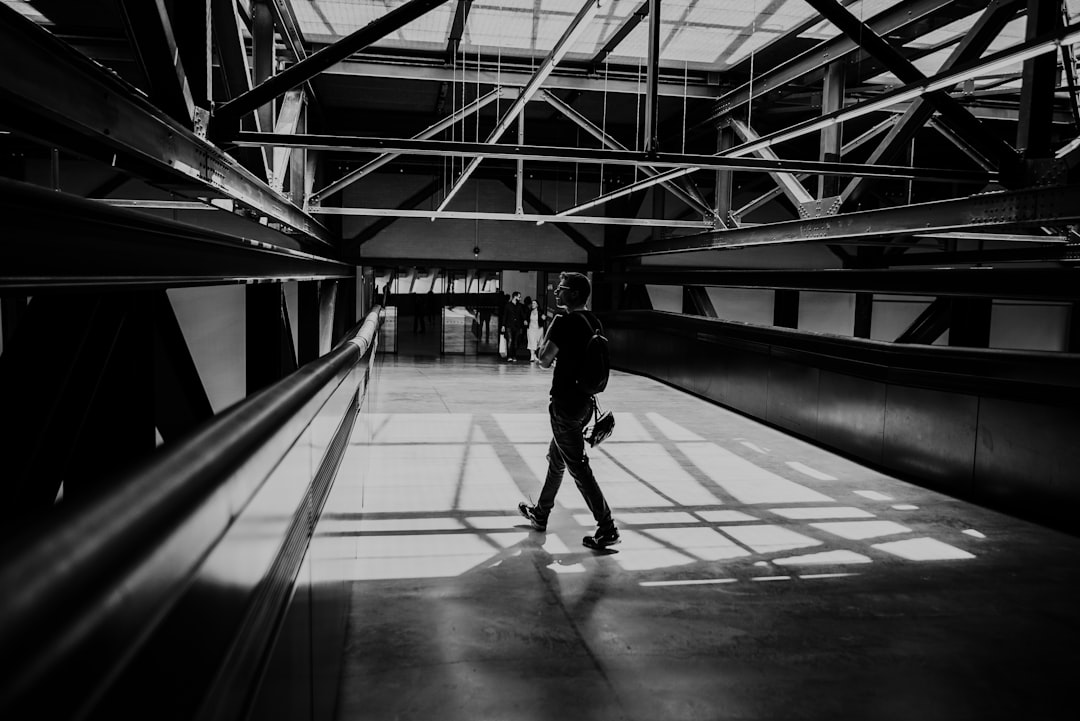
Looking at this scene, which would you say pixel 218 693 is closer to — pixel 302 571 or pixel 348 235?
pixel 302 571

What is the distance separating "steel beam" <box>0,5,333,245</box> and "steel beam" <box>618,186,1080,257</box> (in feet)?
16.7

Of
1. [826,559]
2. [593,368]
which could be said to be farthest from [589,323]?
[826,559]

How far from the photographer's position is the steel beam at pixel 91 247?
0.92 m

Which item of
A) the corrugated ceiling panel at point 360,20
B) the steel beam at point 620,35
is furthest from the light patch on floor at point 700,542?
the corrugated ceiling panel at point 360,20

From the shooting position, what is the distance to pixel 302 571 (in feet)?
5.29

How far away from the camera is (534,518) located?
18.1 ft

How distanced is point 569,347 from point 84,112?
3.14 meters

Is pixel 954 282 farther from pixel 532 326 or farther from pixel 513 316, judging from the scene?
pixel 513 316

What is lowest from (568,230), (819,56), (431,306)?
(431,306)

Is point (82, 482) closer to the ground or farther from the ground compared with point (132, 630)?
closer to the ground

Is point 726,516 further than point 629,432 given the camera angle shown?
No

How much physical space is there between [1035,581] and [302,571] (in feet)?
15.0

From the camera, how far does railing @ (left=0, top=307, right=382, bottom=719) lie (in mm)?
445

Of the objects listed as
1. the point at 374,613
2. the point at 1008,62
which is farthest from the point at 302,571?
the point at 1008,62
